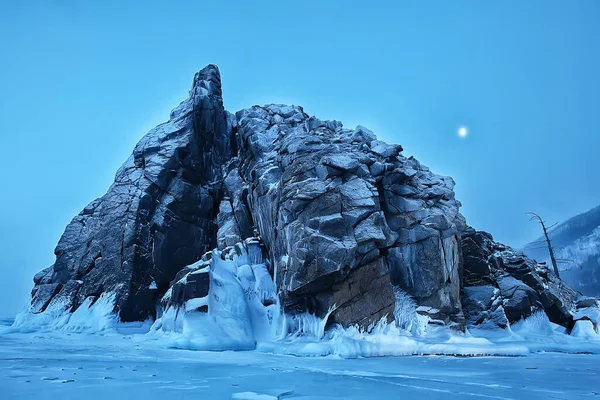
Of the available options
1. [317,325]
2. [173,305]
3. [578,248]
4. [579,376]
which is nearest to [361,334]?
[317,325]

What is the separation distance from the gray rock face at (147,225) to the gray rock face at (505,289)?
22.7 meters

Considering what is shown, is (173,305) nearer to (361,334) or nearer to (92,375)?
(361,334)

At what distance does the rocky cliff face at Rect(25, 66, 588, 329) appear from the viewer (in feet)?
66.5

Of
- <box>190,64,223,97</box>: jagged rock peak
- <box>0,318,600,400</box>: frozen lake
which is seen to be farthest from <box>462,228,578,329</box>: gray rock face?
<box>190,64,223,97</box>: jagged rock peak

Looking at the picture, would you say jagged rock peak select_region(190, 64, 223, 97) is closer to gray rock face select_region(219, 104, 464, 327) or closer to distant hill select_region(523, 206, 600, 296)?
gray rock face select_region(219, 104, 464, 327)

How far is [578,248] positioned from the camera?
6103cm

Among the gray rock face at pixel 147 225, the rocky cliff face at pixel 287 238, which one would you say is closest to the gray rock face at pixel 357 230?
the rocky cliff face at pixel 287 238

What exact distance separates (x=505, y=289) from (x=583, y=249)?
160 feet

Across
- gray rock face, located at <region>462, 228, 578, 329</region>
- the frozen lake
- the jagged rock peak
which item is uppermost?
the jagged rock peak

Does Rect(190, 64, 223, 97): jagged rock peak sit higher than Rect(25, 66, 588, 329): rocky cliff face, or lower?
higher

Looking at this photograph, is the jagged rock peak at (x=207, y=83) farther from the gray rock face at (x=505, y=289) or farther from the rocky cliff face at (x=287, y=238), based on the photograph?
the gray rock face at (x=505, y=289)

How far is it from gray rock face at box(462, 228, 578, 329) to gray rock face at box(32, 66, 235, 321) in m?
22.7

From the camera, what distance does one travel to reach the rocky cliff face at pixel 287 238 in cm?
2028

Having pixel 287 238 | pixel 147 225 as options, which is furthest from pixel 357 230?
pixel 147 225
